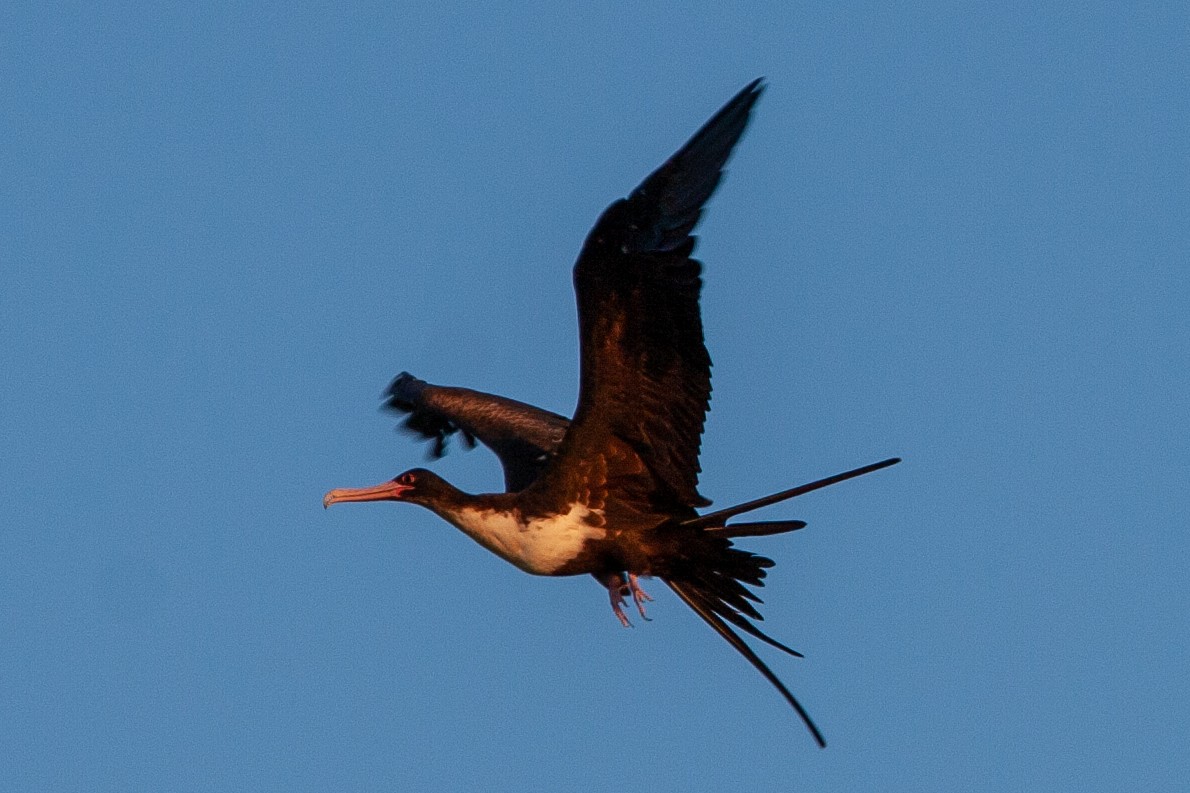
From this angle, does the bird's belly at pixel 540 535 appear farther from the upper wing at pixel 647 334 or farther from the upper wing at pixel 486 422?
the upper wing at pixel 486 422

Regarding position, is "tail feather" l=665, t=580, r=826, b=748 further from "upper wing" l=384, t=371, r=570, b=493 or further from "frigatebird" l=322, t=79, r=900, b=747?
"upper wing" l=384, t=371, r=570, b=493

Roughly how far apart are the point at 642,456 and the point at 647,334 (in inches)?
24.8

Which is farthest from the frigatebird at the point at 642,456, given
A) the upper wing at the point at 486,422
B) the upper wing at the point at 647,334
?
the upper wing at the point at 486,422

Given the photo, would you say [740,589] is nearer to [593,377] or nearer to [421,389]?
[593,377]

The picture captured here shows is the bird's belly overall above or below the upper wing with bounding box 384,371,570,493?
below

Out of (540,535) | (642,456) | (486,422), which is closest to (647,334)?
(642,456)

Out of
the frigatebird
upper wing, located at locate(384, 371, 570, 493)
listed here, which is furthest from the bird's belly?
upper wing, located at locate(384, 371, 570, 493)

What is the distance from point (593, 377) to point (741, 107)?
1231 millimetres

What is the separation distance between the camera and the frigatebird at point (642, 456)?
852cm

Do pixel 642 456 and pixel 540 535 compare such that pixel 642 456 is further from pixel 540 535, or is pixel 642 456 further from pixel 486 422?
pixel 486 422

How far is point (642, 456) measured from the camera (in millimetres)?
9055

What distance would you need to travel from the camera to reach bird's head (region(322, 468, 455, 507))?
31.4 feet

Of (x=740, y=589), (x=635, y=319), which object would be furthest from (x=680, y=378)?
(x=740, y=589)

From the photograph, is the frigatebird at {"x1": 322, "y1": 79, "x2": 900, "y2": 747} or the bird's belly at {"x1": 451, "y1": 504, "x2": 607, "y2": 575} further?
the bird's belly at {"x1": 451, "y1": 504, "x2": 607, "y2": 575}
